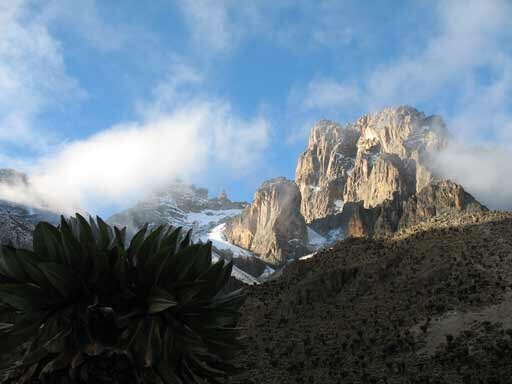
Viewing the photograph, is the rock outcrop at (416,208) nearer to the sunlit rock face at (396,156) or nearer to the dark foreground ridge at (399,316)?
the sunlit rock face at (396,156)

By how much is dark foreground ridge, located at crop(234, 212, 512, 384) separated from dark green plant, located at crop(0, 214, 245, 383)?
3.94 metres

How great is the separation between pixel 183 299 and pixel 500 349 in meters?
9.66

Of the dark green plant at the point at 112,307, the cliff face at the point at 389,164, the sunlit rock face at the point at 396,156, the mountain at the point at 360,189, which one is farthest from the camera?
the mountain at the point at 360,189

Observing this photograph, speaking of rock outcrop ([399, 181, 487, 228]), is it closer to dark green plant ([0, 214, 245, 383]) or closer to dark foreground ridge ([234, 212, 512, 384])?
dark foreground ridge ([234, 212, 512, 384])

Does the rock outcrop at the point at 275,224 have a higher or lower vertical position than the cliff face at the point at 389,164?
lower

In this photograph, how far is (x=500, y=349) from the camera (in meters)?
11.9

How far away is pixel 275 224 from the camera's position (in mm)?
175500

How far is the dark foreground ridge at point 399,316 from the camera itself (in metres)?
12.5

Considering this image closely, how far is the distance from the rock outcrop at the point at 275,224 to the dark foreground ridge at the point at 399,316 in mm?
131832

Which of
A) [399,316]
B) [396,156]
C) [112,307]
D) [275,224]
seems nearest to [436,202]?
[399,316]

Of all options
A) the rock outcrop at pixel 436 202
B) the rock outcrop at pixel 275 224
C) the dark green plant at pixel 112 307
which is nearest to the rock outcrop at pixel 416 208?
the rock outcrop at pixel 436 202

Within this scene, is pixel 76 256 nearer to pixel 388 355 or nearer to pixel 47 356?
pixel 47 356

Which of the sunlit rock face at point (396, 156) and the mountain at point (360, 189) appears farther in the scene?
the mountain at point (360, 189)

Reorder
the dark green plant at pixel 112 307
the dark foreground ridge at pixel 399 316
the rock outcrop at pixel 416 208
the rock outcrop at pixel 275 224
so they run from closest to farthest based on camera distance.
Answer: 1. the dark green plant at pixel 112 307
2. the dark foreground ridge at pixel 399 316
3. the rock outcrop at pixel 416 208
4. the rock outcrop at pixel 275 224
